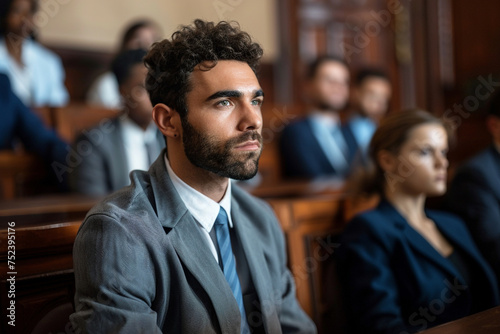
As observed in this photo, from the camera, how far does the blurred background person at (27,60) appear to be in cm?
325

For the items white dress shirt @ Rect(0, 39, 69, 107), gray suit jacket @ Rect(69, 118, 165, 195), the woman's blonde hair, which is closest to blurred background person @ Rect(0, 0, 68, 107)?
white dress shirt @ Rect(0, 39, 69, 107)

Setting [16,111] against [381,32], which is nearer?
[16,111]

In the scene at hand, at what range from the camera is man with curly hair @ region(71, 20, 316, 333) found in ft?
3.48

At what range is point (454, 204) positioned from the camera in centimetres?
217

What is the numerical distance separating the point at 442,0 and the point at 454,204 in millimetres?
3143

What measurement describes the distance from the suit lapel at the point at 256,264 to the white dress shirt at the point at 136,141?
1.44 meters

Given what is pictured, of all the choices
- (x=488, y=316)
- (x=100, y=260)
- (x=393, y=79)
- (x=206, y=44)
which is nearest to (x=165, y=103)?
(x=206, y=44)

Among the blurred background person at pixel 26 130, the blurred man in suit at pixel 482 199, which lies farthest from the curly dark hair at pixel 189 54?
the blurred background person at pixel 26 130

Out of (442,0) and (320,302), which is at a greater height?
(442,0)

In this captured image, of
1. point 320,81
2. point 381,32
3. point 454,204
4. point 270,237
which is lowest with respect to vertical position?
point 454,204

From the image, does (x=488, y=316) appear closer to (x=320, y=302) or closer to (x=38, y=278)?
(x=320, y=302)

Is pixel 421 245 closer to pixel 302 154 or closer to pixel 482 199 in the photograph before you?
pixel 482 199

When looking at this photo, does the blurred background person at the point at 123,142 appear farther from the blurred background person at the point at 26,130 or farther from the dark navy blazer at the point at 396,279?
the dark navy blazer at the point at 396,279

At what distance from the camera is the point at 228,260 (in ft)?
4.16
